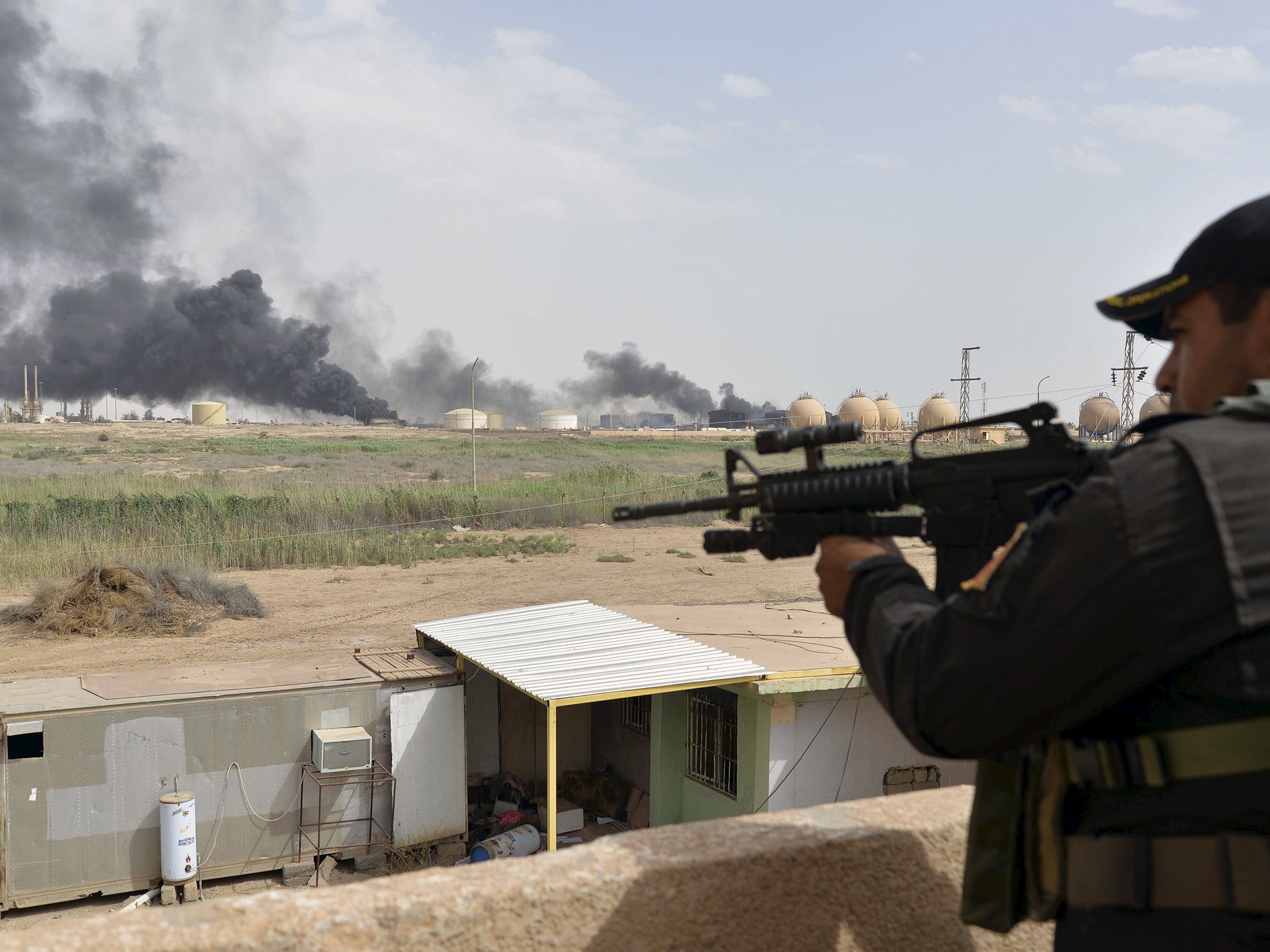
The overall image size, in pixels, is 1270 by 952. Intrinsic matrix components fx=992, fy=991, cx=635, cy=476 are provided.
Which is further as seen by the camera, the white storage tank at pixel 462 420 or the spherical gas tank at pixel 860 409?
the white storage tank at pixel 462 420

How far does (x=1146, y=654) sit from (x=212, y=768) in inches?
422

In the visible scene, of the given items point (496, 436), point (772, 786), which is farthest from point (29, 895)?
point (496, 436)

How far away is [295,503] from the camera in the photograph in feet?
88.4

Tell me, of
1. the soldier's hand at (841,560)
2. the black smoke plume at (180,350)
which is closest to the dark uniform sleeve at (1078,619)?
the soldier's hand at (841,560)

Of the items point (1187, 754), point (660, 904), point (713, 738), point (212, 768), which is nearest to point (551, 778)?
point (713, 738)

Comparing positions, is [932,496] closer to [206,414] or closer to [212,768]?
[212,768]

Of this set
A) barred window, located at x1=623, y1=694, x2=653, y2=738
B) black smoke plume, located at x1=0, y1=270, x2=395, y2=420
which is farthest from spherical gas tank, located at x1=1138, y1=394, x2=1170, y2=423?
black smoke plume, located at x1=0, y1=270, x2=395, y2=420

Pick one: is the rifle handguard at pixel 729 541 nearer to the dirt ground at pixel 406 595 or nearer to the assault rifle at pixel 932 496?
the assault rifle at pixel 932 496

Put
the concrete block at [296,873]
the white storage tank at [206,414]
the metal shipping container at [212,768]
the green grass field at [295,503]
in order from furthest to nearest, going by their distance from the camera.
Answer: the white storage tank at [206,414]
the green grass field at [295,503]
the concrete block at [296,873]
the metal shipping container at [212,768]

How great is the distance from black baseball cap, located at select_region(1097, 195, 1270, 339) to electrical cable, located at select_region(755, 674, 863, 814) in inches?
360

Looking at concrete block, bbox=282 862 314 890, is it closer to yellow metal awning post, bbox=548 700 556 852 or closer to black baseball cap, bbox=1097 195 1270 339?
yellow metal awning post, bbox=548 700 556 852

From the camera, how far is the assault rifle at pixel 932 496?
1.52m

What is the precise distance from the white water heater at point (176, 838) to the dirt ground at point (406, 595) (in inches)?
238

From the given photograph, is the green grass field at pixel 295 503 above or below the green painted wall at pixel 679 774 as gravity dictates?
above
